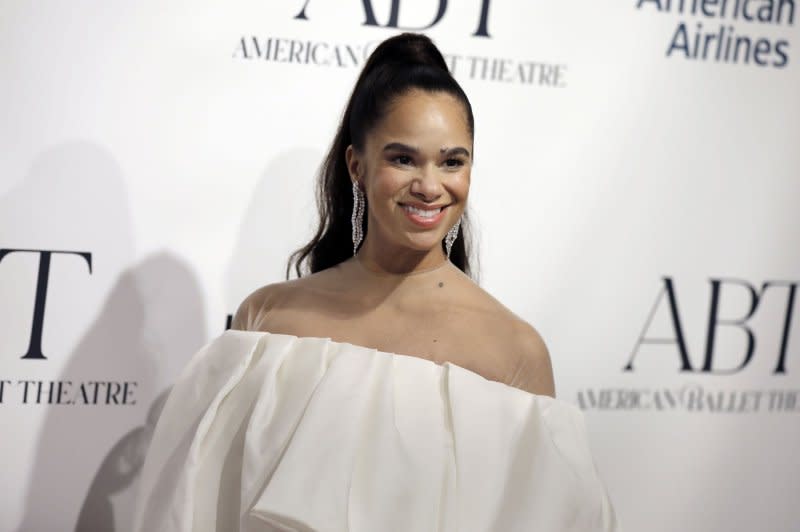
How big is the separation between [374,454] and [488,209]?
110 centimetres

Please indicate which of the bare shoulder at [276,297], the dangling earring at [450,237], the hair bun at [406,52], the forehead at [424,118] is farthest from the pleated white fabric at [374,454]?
the hair bun at [406,52]

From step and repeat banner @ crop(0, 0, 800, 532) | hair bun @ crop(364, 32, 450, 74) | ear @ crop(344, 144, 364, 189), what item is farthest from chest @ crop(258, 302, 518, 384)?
step and repeat banner @ crop(0, 0, 800, 532)

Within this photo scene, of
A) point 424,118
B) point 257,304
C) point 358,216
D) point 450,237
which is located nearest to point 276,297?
point 257,304

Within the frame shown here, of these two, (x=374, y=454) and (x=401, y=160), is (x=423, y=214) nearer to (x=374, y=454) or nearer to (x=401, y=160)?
(x=401, y=160)

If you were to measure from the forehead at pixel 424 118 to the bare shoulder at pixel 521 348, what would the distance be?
0.30m

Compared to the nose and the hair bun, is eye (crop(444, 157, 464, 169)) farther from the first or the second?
the hair bun

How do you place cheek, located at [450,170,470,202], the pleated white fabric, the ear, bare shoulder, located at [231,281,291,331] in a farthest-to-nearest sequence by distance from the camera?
bare shoulder, located at [231,281,291,331], the ear, cheek, located at [450,170,470,202], the pleated white fabric

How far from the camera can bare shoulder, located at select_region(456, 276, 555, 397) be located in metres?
1.98

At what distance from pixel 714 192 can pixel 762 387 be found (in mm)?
549

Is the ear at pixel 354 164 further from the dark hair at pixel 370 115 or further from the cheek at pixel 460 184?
the cheek at pixel 460 184

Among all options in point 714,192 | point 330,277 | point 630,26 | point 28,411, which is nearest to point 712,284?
point 714,192

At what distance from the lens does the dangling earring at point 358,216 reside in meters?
2.08

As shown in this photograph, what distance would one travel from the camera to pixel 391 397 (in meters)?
1.88

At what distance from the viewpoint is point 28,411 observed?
269 centimetres
